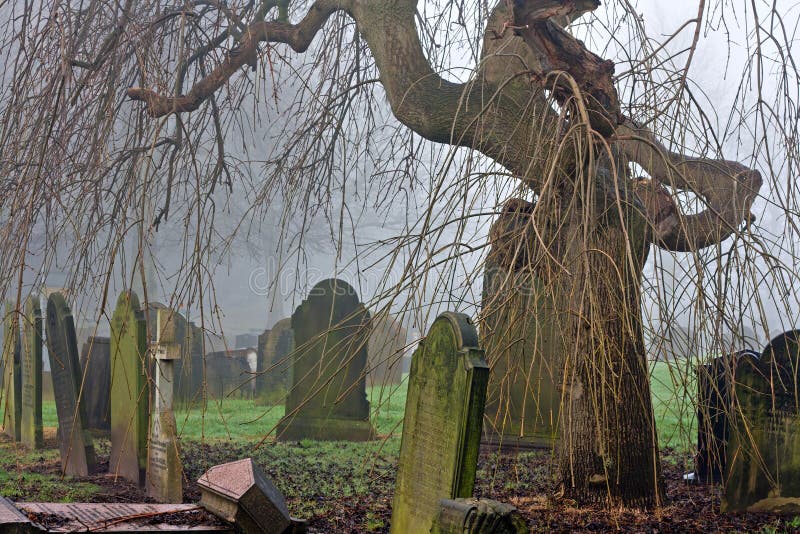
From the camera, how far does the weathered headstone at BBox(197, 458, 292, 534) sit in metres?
4.80

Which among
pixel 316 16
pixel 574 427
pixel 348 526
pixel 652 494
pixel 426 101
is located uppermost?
pixel 316 16

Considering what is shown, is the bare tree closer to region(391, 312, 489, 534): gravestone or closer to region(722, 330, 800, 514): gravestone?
region(391, 312, 489, 534): gravestone

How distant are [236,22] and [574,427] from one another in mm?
3882

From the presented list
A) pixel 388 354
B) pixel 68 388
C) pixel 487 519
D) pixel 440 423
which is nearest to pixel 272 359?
pixel 68 388

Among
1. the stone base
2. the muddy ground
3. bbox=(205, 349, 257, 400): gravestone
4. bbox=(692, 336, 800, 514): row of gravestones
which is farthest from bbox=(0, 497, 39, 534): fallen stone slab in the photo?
bbox=(205, 349, 257, 400): gravestone

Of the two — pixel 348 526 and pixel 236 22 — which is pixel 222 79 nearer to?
pixel 236 22

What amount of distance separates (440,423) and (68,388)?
5.03 m

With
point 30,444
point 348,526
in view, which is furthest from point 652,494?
point 30,444

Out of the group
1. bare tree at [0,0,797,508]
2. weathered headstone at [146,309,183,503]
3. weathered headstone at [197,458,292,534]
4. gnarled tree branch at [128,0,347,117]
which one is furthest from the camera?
gnarled tree branch at [128,0,347,117]

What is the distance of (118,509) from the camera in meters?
5.33

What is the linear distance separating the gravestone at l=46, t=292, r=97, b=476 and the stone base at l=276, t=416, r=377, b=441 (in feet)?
8.98

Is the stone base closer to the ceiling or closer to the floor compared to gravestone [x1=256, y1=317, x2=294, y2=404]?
closer to the floor

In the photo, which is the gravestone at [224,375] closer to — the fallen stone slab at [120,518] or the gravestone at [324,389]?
the gravestone at [324,389]

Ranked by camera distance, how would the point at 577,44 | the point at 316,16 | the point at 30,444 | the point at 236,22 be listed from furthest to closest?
1. the point at 30,444
2. the point at 316,16
3. the point at 236,22
4. the point at 577,44
